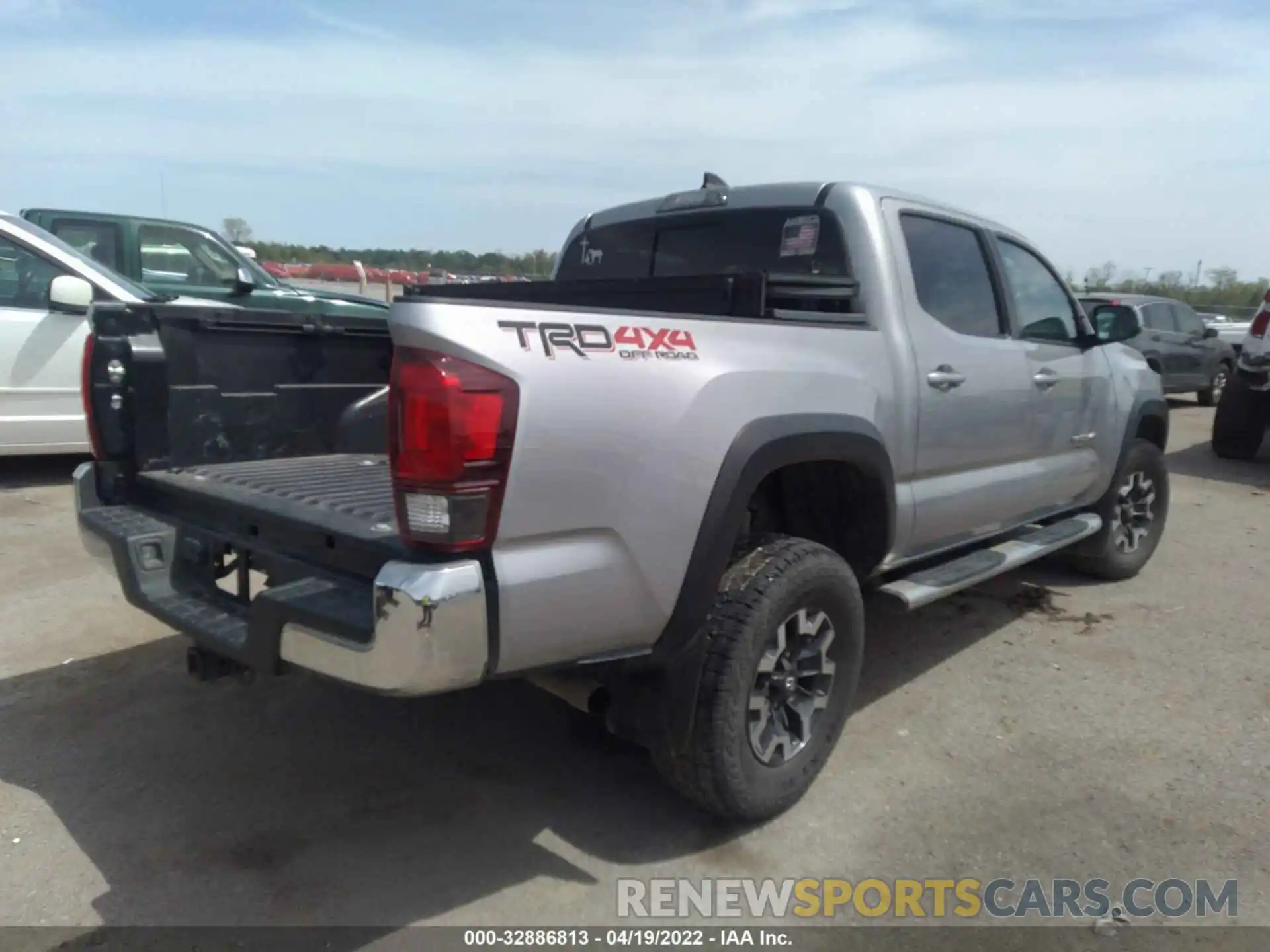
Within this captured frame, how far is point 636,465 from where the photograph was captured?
99.9 inches

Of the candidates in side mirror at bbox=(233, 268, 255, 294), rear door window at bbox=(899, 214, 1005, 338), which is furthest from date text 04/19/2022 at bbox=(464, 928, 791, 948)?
side mirror at bbox=(233, 268, 255, 294)

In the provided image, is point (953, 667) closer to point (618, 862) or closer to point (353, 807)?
point (618, 862)

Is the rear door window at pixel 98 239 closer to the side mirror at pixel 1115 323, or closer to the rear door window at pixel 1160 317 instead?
the side mirror at pixel 1115 323

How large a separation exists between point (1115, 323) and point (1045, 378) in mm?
735

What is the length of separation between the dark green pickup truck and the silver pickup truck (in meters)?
5.11

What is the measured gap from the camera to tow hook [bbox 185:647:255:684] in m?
2.94

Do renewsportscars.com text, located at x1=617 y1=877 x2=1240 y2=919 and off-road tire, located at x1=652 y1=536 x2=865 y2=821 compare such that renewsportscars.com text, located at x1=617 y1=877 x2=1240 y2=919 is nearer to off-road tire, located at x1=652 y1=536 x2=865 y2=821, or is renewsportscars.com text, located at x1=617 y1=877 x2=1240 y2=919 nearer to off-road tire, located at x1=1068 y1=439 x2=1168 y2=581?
off-road tire, located at x1=652 y1=536 x2=865 y2=821

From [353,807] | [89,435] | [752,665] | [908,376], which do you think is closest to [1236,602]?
[908,376]

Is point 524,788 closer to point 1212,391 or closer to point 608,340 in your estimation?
point 608,340

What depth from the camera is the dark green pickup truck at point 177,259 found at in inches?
348

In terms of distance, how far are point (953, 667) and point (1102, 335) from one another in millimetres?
1868

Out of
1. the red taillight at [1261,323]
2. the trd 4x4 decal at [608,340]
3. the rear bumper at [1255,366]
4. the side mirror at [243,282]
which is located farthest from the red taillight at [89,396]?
the red taillight at [1261,323]

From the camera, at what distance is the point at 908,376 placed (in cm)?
363

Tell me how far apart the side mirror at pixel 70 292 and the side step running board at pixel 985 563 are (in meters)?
4.99
